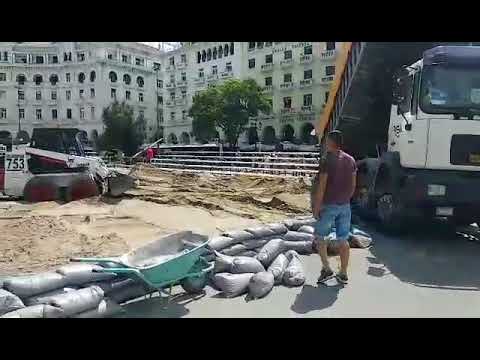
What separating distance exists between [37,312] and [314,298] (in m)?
2.46

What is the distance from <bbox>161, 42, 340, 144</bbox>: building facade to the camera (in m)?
43.3

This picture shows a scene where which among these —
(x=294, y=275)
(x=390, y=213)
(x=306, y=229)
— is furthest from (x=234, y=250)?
(x=390, y=213)

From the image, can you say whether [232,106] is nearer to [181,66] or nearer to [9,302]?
[181,66]

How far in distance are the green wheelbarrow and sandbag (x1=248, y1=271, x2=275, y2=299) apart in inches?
17.8

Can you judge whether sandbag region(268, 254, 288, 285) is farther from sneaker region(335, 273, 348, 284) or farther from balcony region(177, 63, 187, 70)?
balcony region(177, 63, 187, 70)

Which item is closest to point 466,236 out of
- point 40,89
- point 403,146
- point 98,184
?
point 403,146

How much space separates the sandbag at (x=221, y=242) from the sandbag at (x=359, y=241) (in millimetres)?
1952

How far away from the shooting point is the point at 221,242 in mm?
5230

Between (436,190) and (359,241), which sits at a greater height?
(436,190)

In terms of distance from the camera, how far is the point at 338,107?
8641 mm

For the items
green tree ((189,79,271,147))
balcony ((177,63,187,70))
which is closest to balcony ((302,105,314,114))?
green tree ((189,79,271,147))

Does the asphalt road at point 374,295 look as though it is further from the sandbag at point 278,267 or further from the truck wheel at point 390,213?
the truck wheel at point 390,213
